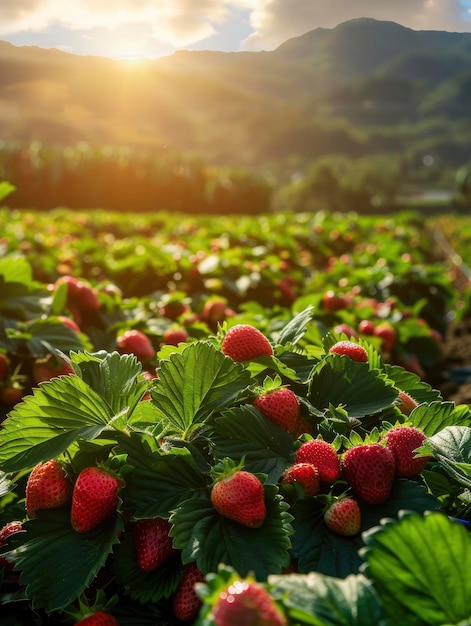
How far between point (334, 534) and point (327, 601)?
44cm

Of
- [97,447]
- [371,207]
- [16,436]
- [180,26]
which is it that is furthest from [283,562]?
[371,207]

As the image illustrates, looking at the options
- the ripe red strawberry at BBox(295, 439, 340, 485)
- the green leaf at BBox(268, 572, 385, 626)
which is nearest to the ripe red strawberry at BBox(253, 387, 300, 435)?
the ripe red strawberry at BBox(295, 439, 340, 485)

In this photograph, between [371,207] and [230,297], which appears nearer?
[230,297]

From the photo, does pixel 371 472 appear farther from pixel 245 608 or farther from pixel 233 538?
pixel 245 608

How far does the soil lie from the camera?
5.25 metres

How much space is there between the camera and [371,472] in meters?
1.45

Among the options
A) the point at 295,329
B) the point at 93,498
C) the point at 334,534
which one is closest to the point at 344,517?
the point at 334,534

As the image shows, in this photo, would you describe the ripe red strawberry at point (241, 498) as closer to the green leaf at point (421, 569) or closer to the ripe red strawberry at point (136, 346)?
the green leaf at point (421, 569)

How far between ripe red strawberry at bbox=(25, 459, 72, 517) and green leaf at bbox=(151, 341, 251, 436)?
26 cm

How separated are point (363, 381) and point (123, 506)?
0.67m

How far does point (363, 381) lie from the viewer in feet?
5.69

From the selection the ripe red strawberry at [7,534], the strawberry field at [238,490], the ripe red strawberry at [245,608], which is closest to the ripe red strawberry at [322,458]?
the strawberry field at [238,490]

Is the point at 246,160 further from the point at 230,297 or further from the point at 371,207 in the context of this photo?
the point at 230,297

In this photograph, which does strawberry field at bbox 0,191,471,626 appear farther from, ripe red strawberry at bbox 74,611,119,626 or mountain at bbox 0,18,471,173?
mountain at bbox 0,18,471,173
